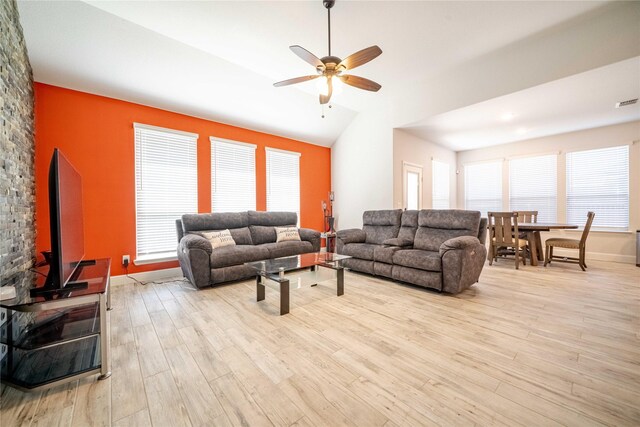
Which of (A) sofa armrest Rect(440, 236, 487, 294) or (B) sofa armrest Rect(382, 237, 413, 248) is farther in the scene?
(B) sofa armrest Rect(382, 237, 413, 248)

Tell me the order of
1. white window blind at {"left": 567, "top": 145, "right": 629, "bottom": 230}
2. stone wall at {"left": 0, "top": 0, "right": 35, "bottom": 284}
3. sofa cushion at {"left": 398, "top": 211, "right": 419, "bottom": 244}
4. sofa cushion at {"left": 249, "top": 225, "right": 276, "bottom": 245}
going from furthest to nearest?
white window blind at {"left": 567, "top": 145, "right": 629, "bottom": 230} → sofa cushion at {"left": 249, "top": 225, "right": 276, "bottom": 245} → sofa cushion at {"left": 398, "top": 211, "right": 419, "bottom": 244} → stone wall at {"left": 0, "top": 0, "right": 35, "bottom": 284}

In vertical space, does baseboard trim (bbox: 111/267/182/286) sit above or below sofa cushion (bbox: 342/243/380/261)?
below

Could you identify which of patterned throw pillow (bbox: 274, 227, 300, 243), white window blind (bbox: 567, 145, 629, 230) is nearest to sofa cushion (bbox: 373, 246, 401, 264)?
patterned throw pillow (bbox: 274, 227, 300, 243)

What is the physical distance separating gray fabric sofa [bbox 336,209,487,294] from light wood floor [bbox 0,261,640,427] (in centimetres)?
30

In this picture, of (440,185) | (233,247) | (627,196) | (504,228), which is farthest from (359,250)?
(627,196)

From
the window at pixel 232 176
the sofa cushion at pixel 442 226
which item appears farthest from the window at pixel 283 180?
the sofa cushion at pixel 442 226

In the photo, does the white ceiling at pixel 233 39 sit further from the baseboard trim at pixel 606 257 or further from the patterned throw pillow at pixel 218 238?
the baseboard trim at pixel 606 257

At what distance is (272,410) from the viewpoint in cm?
130

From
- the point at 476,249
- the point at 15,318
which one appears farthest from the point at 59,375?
the point at 476,249

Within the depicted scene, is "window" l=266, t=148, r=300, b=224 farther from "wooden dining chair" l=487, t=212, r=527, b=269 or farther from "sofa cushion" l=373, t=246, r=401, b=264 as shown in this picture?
"wooden dining chair" l=487, t=212, r=527, b=269

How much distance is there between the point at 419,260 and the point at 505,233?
2392 millimetres

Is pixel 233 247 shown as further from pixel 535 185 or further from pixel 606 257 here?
pixel 606 257

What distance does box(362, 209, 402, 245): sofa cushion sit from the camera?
4199mm

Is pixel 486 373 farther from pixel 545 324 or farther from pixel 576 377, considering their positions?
pixel 545 324
